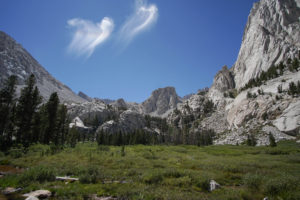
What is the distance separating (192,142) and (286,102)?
6174 centimetres

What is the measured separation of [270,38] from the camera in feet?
481

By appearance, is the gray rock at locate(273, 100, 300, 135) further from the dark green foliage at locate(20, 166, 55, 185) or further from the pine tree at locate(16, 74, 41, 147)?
the pine tree at locate(16, 74, 41, 147)

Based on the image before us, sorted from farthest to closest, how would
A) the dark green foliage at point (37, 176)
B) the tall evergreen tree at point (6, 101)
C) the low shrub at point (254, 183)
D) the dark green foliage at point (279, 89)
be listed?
the dark green foliage at point (279, 89)
the tall evergreen tree at point (6, 101)
the dark green foliage at point (37, 176)
the low shrub at point (254, 183)

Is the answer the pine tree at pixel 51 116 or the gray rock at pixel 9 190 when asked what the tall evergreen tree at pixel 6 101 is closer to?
the pine tree at pixel 51 116

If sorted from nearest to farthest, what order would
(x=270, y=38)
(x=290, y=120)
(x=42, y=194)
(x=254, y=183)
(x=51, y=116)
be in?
(x=42, y=194) → (x=254, y=183) → (x=51, y=116) → (x=290, y=120) → (x=270, y=38)

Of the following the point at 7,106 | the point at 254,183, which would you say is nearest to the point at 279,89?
the point at 254,183

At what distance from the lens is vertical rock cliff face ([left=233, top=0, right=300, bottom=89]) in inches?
5418

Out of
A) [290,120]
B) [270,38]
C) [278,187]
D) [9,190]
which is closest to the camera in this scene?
[278,187]

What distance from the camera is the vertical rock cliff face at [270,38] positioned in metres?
138

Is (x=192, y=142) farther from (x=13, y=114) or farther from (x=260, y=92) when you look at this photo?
(x=13, y=114)

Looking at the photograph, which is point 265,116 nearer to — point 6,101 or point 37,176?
point 37,176

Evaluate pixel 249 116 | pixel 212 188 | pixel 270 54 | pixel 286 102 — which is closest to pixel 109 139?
pixel 212 188

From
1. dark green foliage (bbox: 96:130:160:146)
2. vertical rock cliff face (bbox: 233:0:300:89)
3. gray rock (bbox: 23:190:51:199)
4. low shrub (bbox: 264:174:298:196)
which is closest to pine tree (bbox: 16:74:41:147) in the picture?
gray rock (bbox: 23:190:51:199)

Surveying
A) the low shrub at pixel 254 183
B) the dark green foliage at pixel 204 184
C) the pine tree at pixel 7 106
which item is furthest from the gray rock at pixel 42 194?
the pine tree at pixel 7 106
